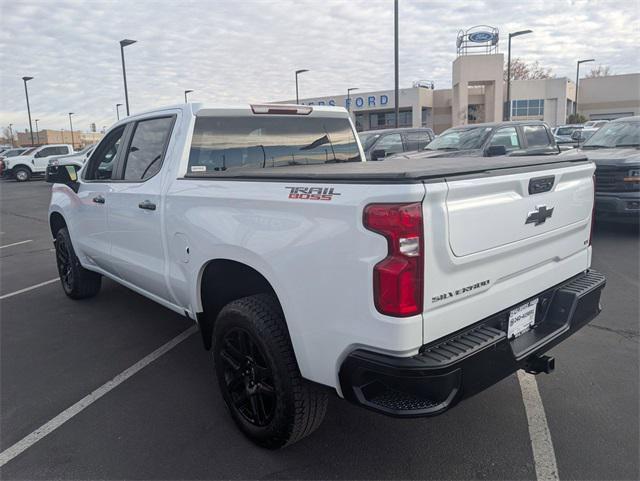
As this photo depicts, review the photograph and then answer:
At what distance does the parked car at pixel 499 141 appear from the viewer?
10773mm

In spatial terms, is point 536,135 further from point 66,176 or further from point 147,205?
point 147,205

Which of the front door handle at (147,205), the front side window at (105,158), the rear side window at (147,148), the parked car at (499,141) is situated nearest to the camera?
the front door handle at (147,205)

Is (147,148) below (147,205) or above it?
above

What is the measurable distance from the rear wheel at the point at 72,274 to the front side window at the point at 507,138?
8401mm

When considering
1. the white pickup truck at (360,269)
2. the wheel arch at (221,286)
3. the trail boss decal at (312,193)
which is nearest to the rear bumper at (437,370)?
the white pickup truck at (360,269)

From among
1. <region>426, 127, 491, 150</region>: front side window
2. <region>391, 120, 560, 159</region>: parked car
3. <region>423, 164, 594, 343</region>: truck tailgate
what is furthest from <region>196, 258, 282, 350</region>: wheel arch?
<region>426, 127, 491, 150</region>: front side window

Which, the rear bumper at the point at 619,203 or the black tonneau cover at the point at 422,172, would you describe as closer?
the black tonneau cover at the point at 422,172

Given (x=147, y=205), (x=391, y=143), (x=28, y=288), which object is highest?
(x=391, y=143)

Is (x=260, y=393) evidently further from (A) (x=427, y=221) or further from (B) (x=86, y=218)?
(B) (x=86, y=218)

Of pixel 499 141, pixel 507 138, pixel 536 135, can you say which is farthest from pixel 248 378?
pixel 536 135

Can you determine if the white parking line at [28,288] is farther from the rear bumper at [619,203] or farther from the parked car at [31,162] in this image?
the parked car at [31,162]

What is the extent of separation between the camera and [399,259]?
2074mm

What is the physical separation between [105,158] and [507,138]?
8.76m

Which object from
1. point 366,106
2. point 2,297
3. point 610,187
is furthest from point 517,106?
point 2,297
